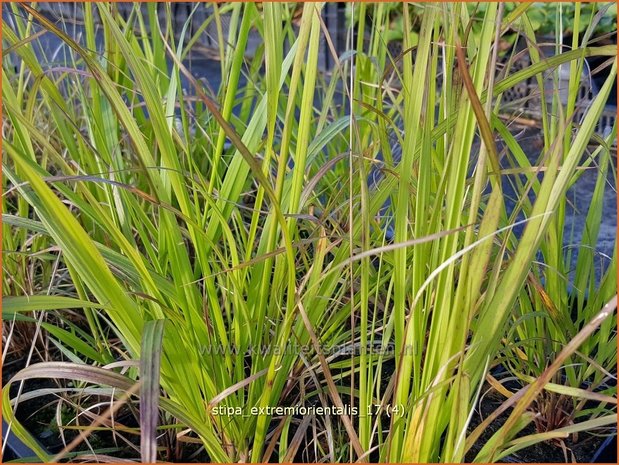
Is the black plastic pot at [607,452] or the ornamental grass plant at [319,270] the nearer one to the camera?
the ornamental grass plant at [319,270]

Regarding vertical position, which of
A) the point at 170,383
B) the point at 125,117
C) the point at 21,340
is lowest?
the point at 21,340

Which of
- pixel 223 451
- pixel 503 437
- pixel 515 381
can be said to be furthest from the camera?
pixel 515 381

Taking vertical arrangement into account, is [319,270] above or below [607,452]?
above

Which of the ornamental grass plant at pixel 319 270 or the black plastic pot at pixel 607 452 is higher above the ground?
the ornamental grass plant at pixel 319 270

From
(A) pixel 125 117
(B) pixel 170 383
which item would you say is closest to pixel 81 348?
(B) pixel 170 383

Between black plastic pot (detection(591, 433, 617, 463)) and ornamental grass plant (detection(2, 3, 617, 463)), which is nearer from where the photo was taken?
ornamental grass plant (detection(2, 3, 617, 463))

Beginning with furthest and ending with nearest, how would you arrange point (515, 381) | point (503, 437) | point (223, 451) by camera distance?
point (515, 381) < point (223, 451) < point (503, 437)

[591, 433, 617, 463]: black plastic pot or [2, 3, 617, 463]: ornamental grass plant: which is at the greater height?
[2, 3, 617, 463]: ornamental grass plant

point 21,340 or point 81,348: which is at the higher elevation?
point 81,348

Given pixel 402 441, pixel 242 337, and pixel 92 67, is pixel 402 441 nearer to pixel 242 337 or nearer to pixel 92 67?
pixel 242 337

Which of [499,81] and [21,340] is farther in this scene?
[21,340]
